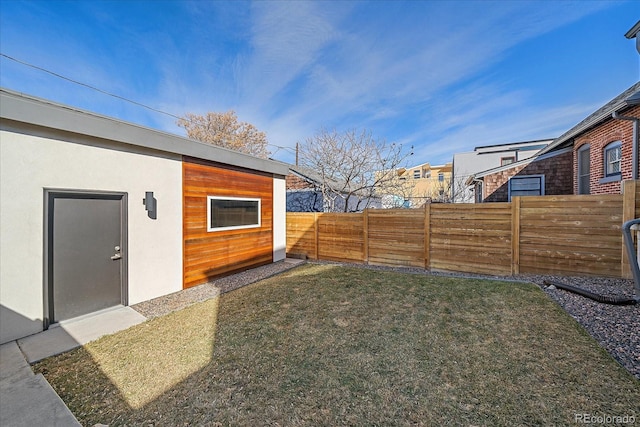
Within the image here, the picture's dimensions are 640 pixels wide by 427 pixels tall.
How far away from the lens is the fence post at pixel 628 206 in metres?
5.15

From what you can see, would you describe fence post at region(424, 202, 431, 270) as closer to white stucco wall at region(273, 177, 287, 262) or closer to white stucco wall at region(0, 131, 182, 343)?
white stucco wall at region(273, 177, 287, 262)

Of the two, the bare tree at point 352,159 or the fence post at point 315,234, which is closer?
the fence post at point 315,234

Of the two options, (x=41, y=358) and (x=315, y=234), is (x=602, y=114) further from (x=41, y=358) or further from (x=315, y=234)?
(x=41, y=358)

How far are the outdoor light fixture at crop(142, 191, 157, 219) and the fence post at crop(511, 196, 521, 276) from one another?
7958 millimetres

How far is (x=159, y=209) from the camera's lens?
523cm

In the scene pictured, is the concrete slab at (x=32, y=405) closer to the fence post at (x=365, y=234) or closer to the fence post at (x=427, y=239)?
the fence post at (x=365, y=234)

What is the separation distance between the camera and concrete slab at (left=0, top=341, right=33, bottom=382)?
2.77 metres

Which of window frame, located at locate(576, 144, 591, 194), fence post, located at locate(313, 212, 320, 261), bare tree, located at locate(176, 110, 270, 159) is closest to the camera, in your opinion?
fence post, located at locate(313, 212, 320, 261)

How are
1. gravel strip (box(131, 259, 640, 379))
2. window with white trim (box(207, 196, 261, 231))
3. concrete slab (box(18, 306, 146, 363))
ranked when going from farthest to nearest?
1. window with white trim (box(207, 196, 261, 231))
2. concrete slab (box(18, 306, 146, 363))
3. gravel strip (box(131, 259, 640, 379))

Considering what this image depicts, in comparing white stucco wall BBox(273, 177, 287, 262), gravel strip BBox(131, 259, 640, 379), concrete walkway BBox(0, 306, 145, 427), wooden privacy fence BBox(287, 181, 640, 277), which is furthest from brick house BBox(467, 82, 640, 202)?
concrete walkway BBox(0, 306, 145, 427)

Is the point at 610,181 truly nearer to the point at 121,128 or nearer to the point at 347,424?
the point at 347,424

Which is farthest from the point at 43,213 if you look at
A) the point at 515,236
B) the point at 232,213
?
the point at 515,236

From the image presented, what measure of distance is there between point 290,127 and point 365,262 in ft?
37.1

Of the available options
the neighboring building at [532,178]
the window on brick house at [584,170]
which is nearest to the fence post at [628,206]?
the window on brick house at [584,170]
